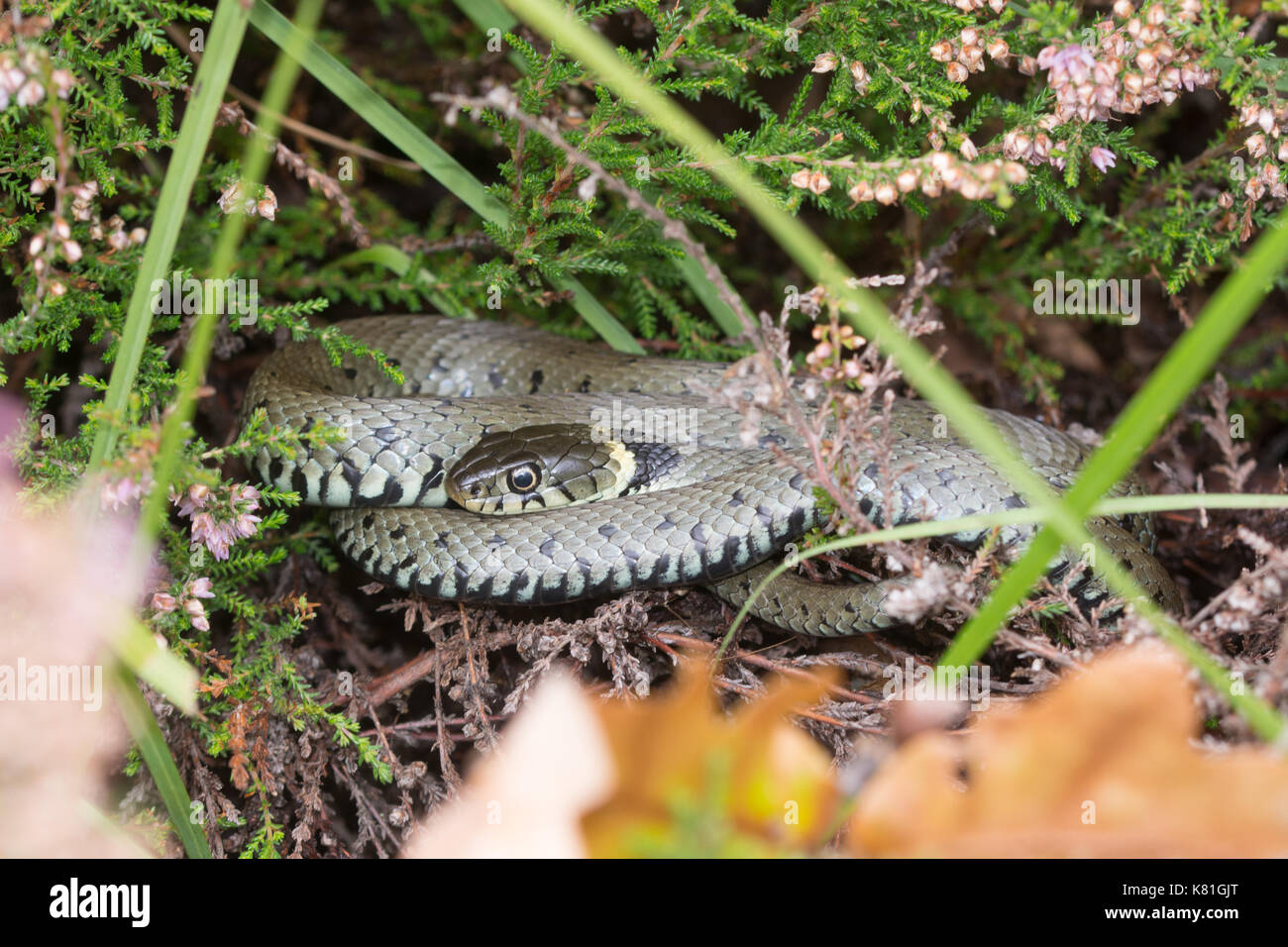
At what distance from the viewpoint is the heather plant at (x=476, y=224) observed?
2.24 meters

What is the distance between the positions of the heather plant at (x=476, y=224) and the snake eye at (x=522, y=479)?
557mm

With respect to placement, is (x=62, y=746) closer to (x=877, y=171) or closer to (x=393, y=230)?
(x=877, y=171)

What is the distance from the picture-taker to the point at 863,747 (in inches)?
99.0

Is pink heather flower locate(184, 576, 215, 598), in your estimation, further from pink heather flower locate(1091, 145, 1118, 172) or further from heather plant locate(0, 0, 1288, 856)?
pink heather flower locate(1091, 145, 1118, 172)

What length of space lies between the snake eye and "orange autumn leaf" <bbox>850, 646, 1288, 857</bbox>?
8.14ft

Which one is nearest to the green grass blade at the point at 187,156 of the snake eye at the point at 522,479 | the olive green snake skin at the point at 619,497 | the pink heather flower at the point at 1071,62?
the olive green snake skin at the point at 619,497

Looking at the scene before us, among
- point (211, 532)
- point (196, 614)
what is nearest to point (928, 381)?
point (211, 532)

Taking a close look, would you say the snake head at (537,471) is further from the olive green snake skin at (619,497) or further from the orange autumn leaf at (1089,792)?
the orange autumn leaf at (1089,792)

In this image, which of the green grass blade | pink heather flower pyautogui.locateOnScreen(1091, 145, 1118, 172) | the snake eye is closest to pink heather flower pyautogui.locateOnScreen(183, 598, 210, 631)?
the green grass blade

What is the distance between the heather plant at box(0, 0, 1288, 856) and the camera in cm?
224

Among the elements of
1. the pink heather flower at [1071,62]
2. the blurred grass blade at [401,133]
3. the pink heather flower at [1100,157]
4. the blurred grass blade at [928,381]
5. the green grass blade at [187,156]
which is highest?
the blurred grass blade at [401,133]

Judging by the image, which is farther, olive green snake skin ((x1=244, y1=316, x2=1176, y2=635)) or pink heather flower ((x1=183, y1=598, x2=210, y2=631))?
olive green snake skin ((x1=244, y1=316, x2=1176, y2=635))

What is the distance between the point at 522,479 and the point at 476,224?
4.08 feet

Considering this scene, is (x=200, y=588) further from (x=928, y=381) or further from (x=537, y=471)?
(x=928, y=381)
